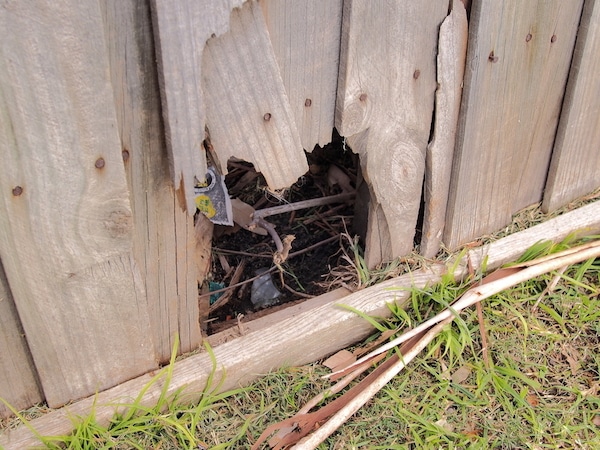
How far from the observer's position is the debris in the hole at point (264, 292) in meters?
2.54

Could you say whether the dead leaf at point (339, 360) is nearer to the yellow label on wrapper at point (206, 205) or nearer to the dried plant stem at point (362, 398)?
the dried plant stem at point (362, 398)

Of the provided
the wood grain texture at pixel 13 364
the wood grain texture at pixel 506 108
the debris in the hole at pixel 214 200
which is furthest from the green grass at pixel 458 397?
the debris in the hole at pixel 214 200

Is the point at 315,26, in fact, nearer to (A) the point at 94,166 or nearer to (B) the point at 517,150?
(A) the point at 94,166

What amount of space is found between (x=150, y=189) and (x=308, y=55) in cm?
50

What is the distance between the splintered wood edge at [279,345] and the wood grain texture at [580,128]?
0.21 meters

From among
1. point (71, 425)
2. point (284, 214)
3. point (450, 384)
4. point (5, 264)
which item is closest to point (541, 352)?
point (450, 384)

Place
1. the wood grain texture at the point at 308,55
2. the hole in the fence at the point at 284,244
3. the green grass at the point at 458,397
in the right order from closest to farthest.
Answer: the wood grain texture at the point at 308,55, the green grass at the point at 458,397, the hole in the fence at the point at 284,244

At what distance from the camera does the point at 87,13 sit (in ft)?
4.38

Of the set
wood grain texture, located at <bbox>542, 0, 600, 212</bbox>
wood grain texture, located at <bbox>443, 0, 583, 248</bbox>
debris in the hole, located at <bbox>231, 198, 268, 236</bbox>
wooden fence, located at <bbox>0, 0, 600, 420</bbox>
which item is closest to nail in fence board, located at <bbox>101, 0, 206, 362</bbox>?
wooden fence, located at <bbox>0, 0, 600, 420</bbox>

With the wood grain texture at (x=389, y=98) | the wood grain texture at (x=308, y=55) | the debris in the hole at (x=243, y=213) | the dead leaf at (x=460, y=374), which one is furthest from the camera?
the debris in the hole at (x=243, y=213)

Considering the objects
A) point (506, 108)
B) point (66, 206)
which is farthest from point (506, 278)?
point (66, 206)

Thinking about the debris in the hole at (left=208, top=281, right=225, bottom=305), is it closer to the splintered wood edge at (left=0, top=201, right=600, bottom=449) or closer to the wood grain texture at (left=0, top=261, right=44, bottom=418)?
the splintered wood edge at (left=0, top=201, right=600, bottom=449)

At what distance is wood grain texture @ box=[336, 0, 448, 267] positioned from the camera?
177cm

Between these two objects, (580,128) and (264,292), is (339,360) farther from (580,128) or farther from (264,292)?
(580,128)
